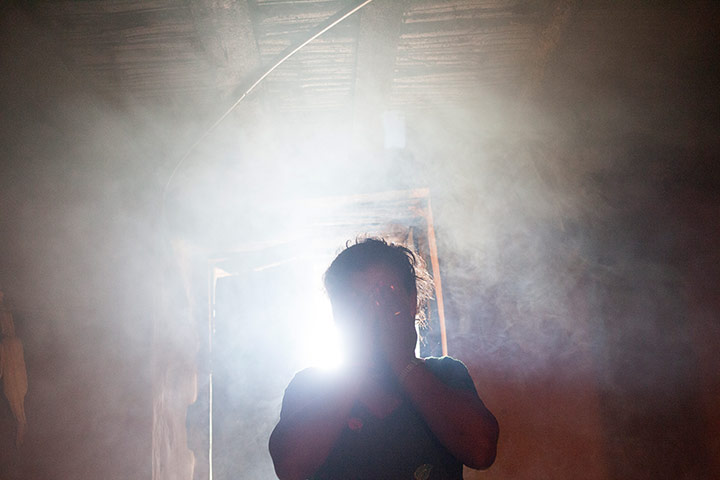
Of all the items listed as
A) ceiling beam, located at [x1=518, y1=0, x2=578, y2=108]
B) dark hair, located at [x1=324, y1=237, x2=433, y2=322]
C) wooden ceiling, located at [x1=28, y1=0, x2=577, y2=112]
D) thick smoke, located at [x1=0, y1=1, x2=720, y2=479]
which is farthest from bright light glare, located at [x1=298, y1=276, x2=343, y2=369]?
dark hair, located at [x1=324, y1=237, x2=433, y2=322]

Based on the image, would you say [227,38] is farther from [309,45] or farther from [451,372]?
[451,372]

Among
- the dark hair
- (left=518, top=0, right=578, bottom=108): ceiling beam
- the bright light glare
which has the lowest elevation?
the bright light glare

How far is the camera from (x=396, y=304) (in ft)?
4.86

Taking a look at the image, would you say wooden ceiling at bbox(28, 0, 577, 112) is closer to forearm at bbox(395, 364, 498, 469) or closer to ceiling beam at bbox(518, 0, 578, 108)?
ceiling beam at bbox(518, 0, 578, 108)

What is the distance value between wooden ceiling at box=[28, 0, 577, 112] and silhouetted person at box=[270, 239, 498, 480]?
1.91 m

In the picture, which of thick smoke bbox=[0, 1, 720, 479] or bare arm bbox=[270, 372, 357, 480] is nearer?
bare arm bbox=[270, 372, 357, 480]

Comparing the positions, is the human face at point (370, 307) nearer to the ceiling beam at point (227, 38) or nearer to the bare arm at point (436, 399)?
the bare arm at point (436, 399)

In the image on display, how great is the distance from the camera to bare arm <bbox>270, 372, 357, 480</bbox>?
1.32m

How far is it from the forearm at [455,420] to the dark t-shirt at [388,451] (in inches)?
2.3

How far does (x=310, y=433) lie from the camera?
52.3 inches

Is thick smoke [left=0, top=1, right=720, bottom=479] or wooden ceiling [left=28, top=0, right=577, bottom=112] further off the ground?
wooden ceiling [left=28, top=0, right=577, bottom=112]

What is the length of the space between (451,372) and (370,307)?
452mm

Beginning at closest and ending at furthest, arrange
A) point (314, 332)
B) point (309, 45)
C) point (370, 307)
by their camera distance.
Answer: point (370, 307)
point (309, 45)
point (314, 332)

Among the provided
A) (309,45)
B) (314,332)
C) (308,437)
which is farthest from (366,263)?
(314,332)
